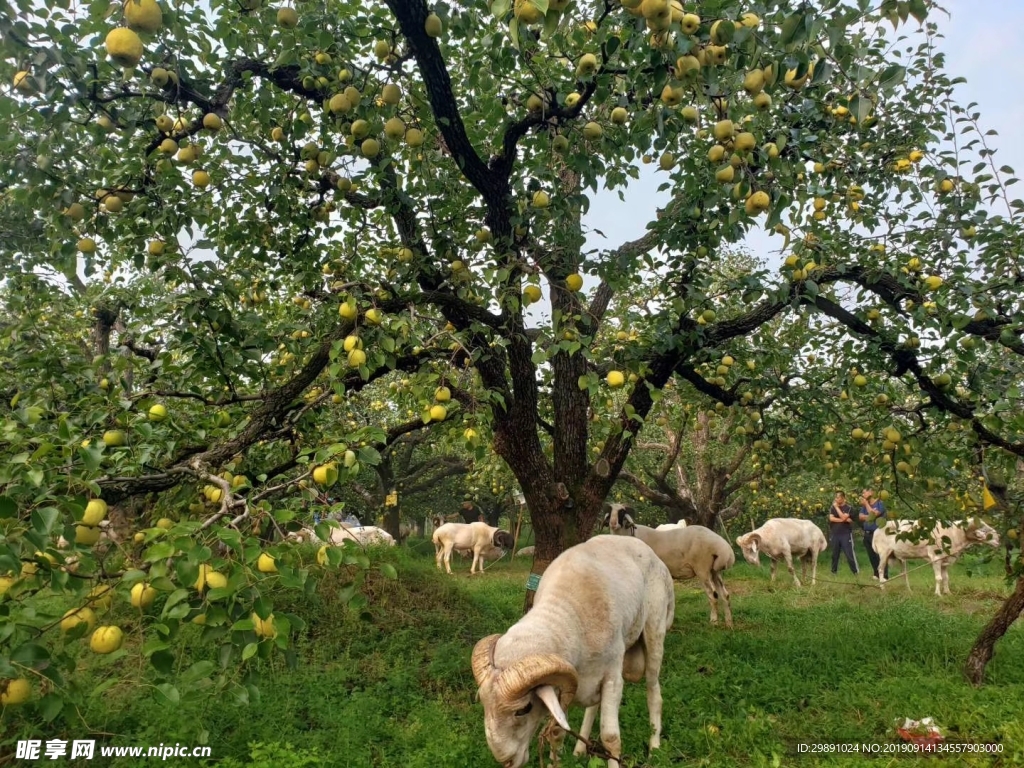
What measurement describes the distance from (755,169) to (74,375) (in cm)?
512

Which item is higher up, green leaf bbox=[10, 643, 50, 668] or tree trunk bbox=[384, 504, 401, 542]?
green leaf bbox=[10, 643, 50, 668]

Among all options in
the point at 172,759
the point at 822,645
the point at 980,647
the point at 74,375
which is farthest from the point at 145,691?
the point at 980,647

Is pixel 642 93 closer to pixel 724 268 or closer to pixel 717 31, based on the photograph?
pixel 717 31

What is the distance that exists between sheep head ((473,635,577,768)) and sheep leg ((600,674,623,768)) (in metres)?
0.89

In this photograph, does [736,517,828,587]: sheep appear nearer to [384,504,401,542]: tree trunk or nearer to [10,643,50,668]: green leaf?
[384,504,401,542]: tree trunk

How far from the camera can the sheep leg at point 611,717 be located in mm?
4316

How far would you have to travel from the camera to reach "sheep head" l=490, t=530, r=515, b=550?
20178 millimetres

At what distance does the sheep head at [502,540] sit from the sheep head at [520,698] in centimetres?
1608

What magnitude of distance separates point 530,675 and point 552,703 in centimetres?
21

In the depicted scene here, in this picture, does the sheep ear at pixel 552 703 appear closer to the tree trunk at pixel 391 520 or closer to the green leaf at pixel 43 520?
the green leaf at pixel 43 520

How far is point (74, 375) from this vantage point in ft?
14.9

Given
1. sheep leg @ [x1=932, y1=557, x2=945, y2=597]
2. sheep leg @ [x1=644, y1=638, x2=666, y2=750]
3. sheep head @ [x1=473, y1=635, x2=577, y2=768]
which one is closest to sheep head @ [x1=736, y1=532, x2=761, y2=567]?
sheep leg @ [x1=932, y1=557, x2=945, y2=597]

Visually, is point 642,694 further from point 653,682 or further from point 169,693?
point 169,693

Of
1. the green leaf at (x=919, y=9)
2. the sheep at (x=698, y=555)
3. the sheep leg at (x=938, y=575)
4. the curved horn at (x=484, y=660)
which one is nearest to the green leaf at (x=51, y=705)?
the curved horn at (x=484, y=660)
